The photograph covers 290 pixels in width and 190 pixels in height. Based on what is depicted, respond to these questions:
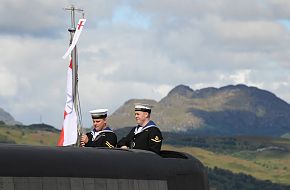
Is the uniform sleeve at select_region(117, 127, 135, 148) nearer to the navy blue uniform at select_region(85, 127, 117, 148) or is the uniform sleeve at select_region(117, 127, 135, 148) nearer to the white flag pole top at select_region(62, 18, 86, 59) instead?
the navy blue uniform at select_region(85, 127, 117, 148)

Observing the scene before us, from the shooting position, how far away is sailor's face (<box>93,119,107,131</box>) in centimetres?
1900

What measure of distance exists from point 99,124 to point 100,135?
0.31m

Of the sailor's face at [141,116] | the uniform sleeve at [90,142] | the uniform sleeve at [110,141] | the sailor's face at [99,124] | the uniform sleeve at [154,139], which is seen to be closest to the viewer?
the uniform sleeve at [154,139]

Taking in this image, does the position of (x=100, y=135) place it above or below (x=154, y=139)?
above

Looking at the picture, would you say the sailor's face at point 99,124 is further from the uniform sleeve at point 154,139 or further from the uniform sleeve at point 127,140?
the uniform sleeve at point 154,139

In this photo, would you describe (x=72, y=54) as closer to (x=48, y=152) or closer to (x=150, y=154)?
(x=150, y=154)

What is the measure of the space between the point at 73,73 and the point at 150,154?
27.9ft

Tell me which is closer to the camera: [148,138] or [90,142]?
[148,138]

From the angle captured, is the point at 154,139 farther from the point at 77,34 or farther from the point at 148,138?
the point at 77,34

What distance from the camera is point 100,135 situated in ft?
61.7

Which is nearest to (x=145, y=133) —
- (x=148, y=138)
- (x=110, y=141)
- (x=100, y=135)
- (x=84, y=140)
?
(x=148, y=138)

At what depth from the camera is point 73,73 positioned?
25.3 m

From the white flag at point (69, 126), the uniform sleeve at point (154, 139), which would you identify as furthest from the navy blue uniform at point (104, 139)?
the white flag at point (69, 126)

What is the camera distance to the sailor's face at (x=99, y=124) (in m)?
19.0
